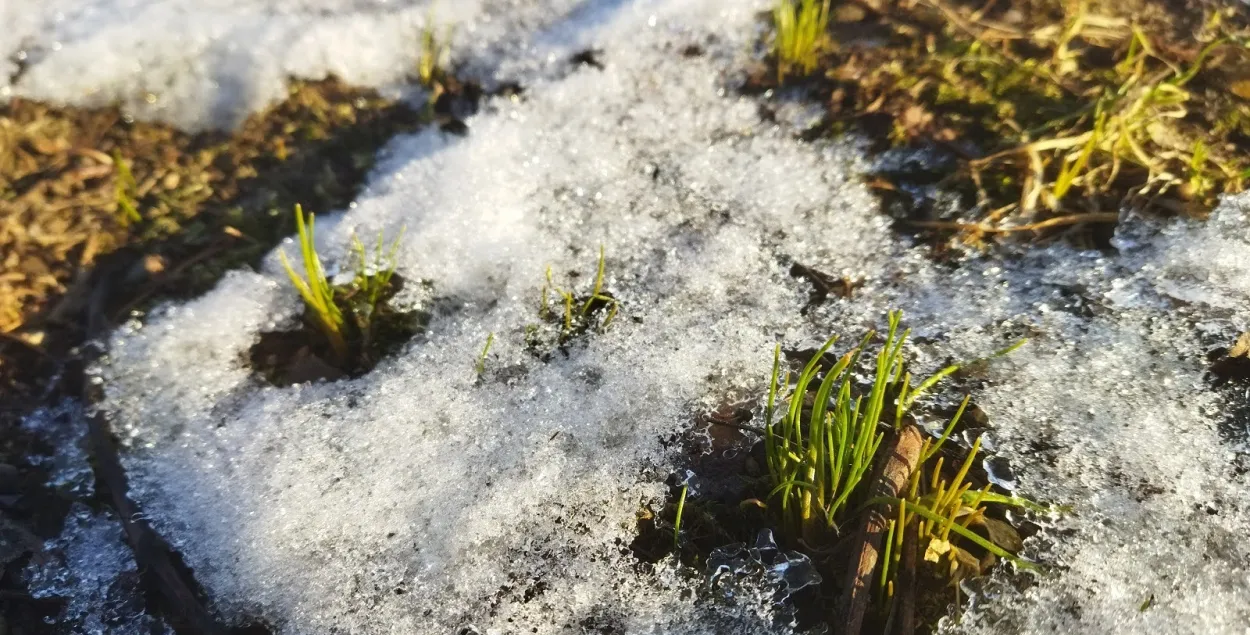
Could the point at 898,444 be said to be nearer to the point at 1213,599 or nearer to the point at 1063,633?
the point at 1063,633

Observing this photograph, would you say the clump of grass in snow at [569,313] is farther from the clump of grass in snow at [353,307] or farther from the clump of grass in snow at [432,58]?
the clump of grass in snow at [432,58]

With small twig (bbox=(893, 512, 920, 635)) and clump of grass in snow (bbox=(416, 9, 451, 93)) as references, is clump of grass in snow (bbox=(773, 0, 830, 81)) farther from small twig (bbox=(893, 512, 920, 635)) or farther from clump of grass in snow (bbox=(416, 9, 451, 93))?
small twig (bbox=(893, 512, 920, 635))

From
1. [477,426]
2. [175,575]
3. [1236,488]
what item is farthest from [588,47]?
[1236,488]

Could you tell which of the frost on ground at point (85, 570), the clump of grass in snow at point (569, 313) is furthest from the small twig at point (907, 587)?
the frost on ground at point (85, 570)

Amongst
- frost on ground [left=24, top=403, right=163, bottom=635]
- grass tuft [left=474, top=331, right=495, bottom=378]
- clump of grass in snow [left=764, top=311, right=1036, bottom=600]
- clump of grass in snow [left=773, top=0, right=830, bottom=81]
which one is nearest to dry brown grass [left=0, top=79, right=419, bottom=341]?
frost on ground [left=24, top=403, right=163, bottom=635]

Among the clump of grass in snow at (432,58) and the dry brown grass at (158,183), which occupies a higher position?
the clump of grass in snow at (432,58)

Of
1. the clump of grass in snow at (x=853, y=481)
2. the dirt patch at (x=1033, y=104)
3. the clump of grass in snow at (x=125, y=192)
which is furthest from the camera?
the clump of grass in snow at (x=125, y=192)
